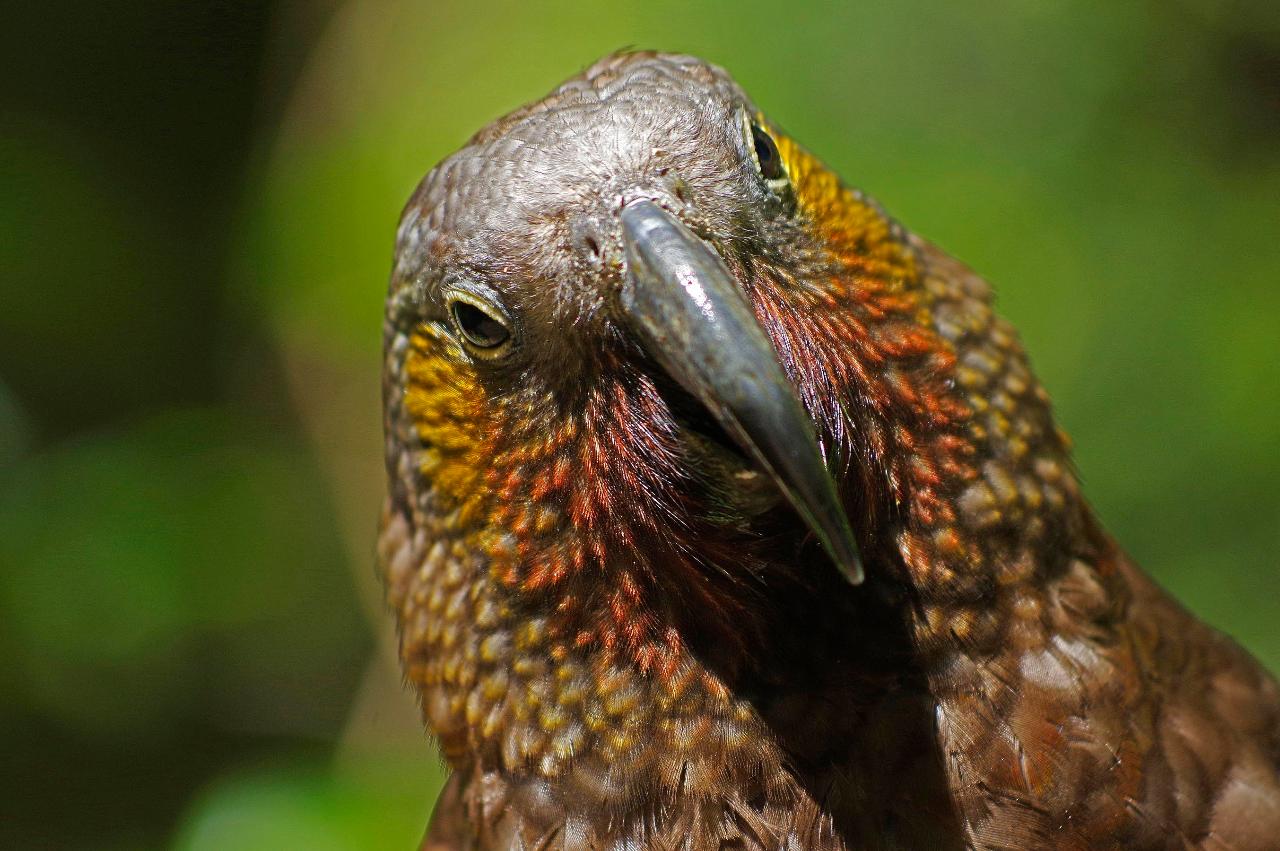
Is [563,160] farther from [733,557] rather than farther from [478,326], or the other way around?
[733,557]

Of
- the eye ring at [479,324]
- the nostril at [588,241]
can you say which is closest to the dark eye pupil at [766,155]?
the nostril at [588,241]

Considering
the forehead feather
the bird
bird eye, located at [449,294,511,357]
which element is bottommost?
the bird

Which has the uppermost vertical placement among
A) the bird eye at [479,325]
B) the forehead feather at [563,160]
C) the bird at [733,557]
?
the forehead feather at [563,160]

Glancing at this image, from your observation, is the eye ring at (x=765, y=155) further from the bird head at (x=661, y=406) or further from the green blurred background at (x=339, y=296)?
the green blurred background at (x=339, y=296)

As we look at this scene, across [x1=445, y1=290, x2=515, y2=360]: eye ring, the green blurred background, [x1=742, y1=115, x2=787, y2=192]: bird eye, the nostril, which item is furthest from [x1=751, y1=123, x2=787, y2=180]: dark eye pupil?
the green blurred background

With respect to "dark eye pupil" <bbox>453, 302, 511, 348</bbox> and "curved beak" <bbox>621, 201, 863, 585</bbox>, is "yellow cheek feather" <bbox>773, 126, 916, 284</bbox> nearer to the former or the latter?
"curved beak" <bbox>621, 201, 863, 585</bbox>

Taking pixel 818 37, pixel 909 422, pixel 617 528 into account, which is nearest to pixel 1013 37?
pixel 818 37

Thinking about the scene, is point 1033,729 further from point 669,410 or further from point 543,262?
point 543,262
